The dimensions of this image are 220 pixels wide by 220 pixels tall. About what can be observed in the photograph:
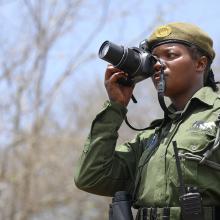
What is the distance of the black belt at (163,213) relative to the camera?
2201 millimetres

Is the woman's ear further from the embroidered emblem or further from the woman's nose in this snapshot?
the embroidered emblem

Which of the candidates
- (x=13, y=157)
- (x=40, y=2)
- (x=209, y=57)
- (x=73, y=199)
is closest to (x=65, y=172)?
(x=73, y=199)

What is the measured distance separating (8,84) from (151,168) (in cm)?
823

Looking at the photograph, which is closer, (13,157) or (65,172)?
(13,157)

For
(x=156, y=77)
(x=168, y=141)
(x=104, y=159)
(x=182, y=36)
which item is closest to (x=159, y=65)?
(x=156, y=77)

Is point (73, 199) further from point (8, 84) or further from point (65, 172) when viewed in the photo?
point (8, 84)

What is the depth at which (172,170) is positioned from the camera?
7.57 ft

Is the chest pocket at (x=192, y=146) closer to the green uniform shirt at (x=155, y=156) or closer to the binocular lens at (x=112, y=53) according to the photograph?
the green uniform shirt at (x=155, y=156)

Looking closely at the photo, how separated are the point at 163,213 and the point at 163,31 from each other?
0.88 m

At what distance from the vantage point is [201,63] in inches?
105

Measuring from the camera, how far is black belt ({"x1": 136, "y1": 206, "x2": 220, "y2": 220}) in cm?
220

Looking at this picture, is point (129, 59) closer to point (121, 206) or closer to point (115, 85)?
point (115, 85)

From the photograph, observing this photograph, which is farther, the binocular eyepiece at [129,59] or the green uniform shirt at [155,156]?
the binocular eyepiece at [129,59]

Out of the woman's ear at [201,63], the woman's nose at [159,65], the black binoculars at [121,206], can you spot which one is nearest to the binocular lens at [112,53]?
the woman's nose at [159,65]
